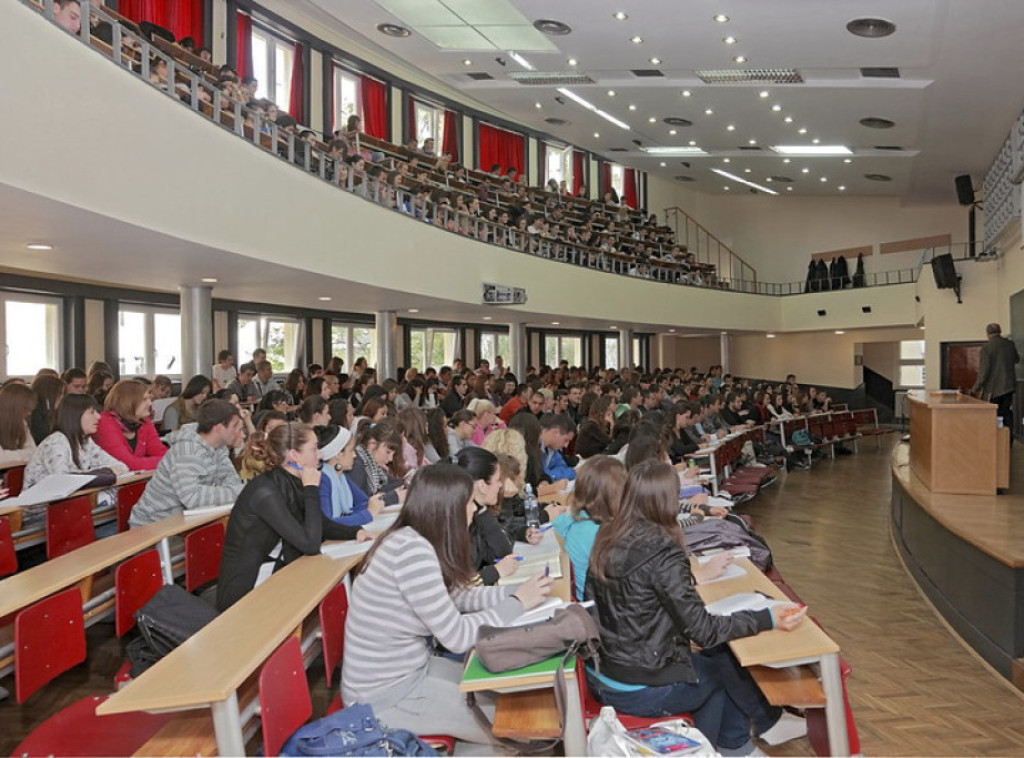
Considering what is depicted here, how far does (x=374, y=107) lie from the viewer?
15.6m

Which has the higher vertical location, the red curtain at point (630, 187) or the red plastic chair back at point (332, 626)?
the red curtain at point (630, 187)

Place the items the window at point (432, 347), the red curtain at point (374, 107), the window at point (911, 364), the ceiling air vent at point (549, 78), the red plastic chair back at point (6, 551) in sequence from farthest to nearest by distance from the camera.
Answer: the window at point (911, 364)
the window at point (432, 347)
the red curtain at point (374, 107)
the ceiling air vent at point (549, 78)
the red plastic chair back at point (6, 551)

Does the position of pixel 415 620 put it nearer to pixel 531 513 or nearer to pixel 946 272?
pixel 531 513

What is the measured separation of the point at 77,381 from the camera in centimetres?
678

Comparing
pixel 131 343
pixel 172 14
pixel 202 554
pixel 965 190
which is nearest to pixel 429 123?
pixel 172 14

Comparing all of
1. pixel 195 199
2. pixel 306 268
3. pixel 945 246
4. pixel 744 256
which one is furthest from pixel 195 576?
pixel 744 256

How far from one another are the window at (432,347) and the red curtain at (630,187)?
824 cm

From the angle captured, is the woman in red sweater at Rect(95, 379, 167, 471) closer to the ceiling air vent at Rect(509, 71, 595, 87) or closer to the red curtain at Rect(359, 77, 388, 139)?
the red curtain at Rect(359, 77, 388, 139)

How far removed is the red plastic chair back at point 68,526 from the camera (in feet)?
13.6

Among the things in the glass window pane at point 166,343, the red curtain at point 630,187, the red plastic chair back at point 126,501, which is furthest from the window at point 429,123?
the red plastic chair back at point 126,501

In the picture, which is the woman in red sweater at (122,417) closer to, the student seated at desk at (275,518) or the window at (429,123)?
the student seated at desk at (275,518)

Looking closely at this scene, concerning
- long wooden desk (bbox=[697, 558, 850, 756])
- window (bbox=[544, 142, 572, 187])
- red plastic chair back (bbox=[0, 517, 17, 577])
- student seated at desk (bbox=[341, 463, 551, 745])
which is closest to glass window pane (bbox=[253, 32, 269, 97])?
window (bbox=[544, 142, 572, 187])

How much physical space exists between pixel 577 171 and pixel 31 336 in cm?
1541

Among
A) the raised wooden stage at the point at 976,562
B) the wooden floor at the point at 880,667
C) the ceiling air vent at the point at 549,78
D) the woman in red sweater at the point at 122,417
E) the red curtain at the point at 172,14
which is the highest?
the ceiling air vent at the point at 549,78
